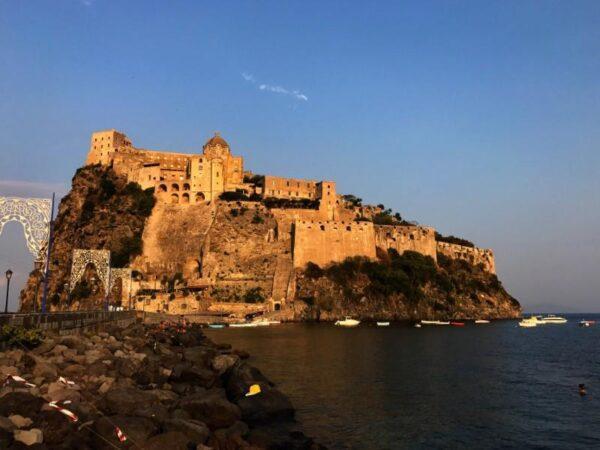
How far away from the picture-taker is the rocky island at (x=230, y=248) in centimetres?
5622

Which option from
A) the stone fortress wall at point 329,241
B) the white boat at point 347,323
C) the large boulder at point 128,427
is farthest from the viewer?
the stone fortress wall at point 329,241

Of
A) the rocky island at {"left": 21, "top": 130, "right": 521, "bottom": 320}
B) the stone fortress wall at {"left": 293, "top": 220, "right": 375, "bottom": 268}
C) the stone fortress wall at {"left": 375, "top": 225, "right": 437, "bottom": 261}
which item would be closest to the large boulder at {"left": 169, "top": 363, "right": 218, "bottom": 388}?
the rocky island at {"left": 21, "top": 130, "right": 521, "bottom": 320}

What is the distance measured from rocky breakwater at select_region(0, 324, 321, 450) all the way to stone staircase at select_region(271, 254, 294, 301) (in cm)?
3696

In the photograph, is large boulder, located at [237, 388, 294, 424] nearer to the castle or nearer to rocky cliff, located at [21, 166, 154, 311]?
the castle

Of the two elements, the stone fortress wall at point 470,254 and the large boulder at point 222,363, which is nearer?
the large boulder at point 222,363

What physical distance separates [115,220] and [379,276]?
33.3 meters

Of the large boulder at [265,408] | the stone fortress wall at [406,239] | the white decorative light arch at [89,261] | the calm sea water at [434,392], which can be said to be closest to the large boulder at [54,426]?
the large boulder at [265,408]

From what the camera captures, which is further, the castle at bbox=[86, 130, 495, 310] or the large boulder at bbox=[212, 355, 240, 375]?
the castle at bbox=[86, 130, 495, 310]

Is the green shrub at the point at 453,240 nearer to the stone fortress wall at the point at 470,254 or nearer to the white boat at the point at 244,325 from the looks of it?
the stone fortress wall at the point at 470,254

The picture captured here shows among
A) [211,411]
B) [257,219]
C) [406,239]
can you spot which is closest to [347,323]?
[257,219]

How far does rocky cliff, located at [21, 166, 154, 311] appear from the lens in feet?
186

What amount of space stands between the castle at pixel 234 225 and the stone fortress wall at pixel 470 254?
39cm

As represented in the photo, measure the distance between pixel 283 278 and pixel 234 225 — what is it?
944 cm

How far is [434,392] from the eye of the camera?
1889 centimetres
